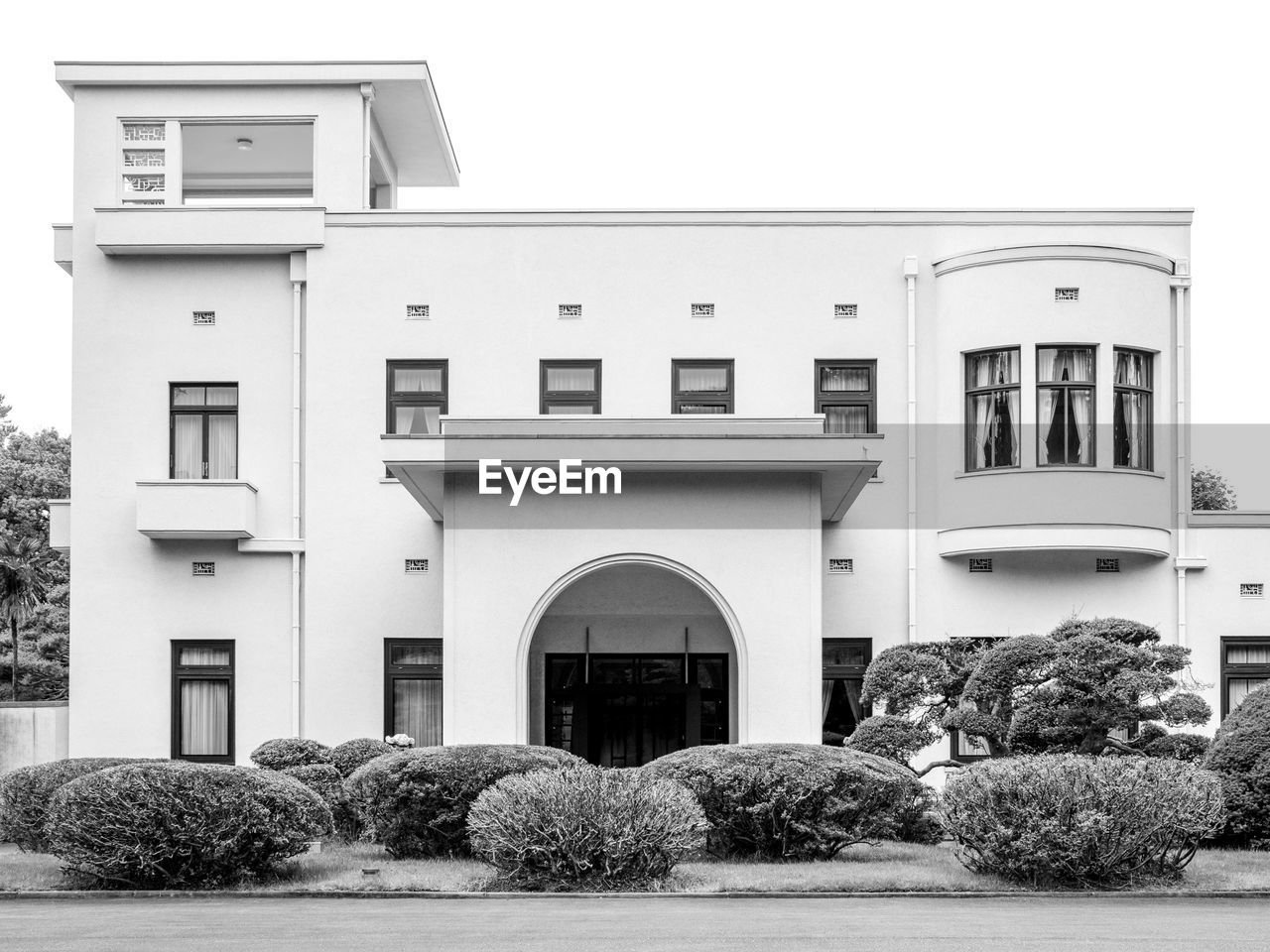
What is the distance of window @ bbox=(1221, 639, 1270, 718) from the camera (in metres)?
22.9

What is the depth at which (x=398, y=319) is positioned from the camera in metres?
23.6

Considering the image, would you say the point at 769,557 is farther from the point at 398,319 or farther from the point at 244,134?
the point at 244,134

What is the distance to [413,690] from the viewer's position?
2302 cm

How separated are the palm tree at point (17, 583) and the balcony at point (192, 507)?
64.0 feet

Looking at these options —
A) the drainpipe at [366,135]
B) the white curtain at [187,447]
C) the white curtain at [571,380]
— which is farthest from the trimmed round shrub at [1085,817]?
the drainpipe at [366,135]

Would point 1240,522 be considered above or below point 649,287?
below

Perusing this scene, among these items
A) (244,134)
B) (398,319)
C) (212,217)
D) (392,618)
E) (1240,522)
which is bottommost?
(392,618)

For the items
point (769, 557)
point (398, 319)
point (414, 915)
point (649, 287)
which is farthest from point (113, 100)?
point (414, 915)

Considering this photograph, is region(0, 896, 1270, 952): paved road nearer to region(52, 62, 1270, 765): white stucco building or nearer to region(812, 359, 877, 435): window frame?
region(52, 62, 1270, 765): white stucco building

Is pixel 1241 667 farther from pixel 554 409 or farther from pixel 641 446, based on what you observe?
pixel 554 409

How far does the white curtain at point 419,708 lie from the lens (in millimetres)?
22922

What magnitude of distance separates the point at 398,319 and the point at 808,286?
20.6ft

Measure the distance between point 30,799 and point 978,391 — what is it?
13987 millimetres

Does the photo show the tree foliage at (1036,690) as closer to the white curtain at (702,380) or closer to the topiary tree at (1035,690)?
the topiary tree at (1035,690)
